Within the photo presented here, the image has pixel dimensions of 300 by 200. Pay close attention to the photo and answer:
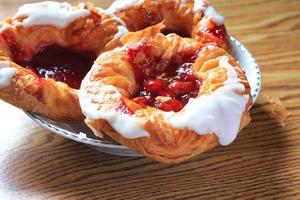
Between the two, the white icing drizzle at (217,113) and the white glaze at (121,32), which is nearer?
the white icing drizzle at (217,113)

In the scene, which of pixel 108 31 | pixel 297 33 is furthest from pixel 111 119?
pixel 297 33

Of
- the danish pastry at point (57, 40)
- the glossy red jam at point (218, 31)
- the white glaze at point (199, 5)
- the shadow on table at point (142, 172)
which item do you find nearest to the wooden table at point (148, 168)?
the shadow on table at point (142, 172)

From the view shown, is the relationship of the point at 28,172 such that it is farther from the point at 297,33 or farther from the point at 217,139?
the point at 297,33

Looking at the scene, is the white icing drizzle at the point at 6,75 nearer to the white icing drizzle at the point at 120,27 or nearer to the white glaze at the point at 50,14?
the white glaze at the point at 50,14

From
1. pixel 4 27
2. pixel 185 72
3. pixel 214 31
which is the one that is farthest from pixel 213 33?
pixel 4 27

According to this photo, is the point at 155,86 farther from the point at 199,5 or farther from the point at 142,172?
the point at 199,5

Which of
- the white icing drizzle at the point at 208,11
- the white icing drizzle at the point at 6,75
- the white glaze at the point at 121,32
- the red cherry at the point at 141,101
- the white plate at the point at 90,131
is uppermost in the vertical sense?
the white icing drizzle at the point at 6,75

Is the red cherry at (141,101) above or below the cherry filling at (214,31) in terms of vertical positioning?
above
